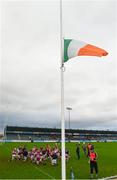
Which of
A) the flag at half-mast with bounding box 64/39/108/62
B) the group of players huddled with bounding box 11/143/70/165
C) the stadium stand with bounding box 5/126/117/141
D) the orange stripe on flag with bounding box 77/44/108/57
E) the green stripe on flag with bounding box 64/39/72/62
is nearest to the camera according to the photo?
the orange stripe on flag with bounding box 77/44/108/57

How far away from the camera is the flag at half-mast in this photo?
566 inches

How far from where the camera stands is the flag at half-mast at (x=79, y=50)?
14367mm

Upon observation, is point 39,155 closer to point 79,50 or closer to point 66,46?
point 66,46

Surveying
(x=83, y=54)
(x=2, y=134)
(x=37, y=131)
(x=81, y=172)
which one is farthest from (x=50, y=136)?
(x=83, y=54)

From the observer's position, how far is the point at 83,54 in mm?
14695

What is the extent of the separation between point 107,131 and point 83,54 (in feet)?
415

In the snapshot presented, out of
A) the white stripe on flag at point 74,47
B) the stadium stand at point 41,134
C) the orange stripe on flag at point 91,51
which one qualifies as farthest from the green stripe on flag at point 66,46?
the stadium stand at point 41,134

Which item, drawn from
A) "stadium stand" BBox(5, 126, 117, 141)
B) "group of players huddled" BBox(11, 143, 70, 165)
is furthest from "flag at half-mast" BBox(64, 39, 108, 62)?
"stadium stand" BBox(5, 126, 117, 141)

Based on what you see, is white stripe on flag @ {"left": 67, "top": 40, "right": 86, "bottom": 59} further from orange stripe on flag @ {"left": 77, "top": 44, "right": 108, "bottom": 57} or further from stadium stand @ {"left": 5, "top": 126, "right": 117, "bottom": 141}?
stadium stand @ {"left": 5, "top": 126, "right": 117, "bottom": 141}

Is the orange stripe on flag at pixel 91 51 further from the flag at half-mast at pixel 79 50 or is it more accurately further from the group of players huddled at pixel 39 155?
the group of players huddled at pixel 39 155

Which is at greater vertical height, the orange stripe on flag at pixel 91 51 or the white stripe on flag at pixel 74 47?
the white stripe on flag at pixel 74 47

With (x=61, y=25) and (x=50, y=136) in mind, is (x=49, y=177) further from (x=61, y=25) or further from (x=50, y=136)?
(x=50, y=136)

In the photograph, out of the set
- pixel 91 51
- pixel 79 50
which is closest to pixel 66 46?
pixel 79 50

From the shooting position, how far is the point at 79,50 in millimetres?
14758
